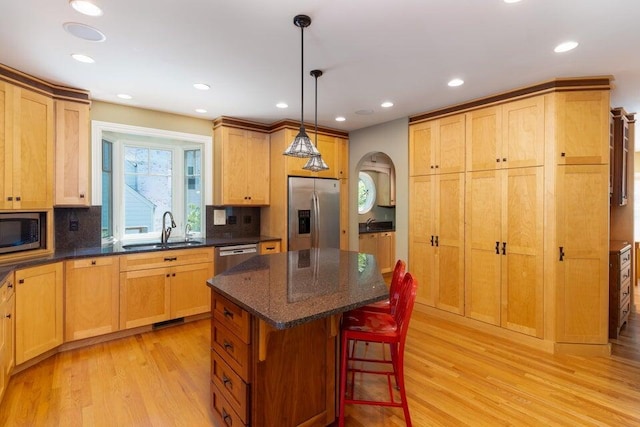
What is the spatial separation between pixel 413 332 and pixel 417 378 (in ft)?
3.14

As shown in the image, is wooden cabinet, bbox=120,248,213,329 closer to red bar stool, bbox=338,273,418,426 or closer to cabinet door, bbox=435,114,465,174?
red bar stool, bbox=338,273,418,426

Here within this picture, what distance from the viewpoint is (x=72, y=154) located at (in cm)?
313

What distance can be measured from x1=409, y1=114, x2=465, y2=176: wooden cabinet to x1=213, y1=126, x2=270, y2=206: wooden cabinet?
206cm

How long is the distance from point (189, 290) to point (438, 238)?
3037 millimetres

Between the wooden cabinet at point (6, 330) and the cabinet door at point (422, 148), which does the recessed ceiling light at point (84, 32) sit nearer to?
the wooden cabinet at point (6, 330)

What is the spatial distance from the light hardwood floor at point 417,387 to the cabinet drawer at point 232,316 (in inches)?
29.1

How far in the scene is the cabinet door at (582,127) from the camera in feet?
9.47

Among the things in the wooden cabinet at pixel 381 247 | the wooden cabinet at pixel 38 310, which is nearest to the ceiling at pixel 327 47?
the wooden cabinet at pixel 38 310

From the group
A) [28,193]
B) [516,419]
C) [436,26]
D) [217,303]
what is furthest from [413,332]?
[28,193]

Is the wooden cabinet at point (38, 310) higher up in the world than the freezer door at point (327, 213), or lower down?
lower down

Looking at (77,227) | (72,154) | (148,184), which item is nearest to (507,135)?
(148,184)

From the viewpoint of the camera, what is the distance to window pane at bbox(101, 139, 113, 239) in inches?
144

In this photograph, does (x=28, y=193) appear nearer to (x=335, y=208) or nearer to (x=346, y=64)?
(x=346, y=64)

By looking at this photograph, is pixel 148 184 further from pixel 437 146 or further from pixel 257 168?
pixel 437 146
